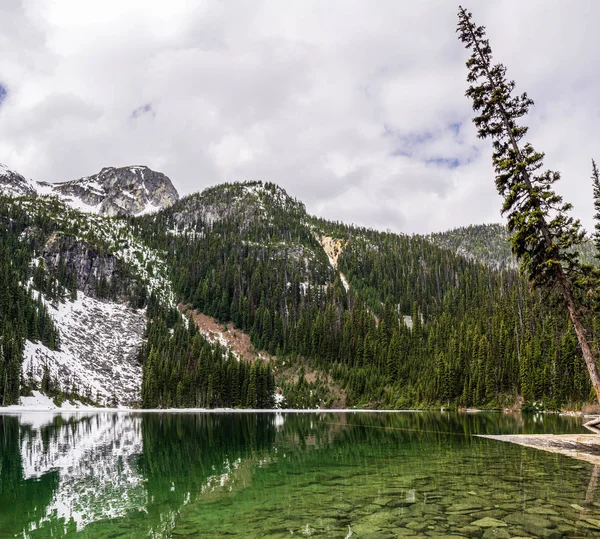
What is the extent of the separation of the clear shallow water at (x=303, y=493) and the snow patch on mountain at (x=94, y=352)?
10514 centimetres

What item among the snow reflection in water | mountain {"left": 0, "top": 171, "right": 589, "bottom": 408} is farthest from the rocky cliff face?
the snow reflection in water

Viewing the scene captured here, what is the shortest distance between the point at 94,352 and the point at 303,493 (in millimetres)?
145078

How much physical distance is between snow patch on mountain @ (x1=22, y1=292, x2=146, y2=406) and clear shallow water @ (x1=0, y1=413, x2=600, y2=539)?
105 meters

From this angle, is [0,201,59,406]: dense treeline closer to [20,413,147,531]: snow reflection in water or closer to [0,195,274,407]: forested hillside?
[0,195,274,407]: forested hillside

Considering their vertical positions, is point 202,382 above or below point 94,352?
below

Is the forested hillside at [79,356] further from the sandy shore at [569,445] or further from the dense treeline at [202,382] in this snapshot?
the sandy shore at [569,445]

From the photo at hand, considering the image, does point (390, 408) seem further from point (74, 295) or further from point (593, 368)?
point (74, 295)

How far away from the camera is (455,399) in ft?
377

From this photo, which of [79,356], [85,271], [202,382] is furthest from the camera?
[85,271]

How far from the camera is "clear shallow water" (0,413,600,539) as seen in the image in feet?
41.8

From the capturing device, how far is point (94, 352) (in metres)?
146

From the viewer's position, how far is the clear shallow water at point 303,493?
12.7 m

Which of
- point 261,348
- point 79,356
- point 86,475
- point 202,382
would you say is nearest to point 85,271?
point 79,356

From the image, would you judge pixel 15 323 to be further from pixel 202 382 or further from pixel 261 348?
pixel 261 348
